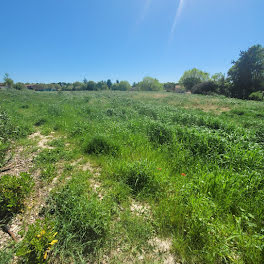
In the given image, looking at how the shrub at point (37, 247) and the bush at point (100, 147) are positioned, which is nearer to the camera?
the shrub at point (37, 247)

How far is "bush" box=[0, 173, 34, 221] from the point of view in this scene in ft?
7.55

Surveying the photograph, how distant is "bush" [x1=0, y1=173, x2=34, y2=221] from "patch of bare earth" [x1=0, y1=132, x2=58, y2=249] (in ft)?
0.47

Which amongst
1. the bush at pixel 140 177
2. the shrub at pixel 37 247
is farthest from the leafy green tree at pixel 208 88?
the shrub at pixel 37 247

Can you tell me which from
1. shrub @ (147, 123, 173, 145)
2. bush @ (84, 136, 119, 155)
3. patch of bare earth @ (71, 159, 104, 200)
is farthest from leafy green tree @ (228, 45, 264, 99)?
patch of bare earth @ (71, 159, 104, 200)

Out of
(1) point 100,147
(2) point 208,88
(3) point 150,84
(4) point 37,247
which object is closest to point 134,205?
(4) point 37,247

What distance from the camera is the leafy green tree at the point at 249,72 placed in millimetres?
29045

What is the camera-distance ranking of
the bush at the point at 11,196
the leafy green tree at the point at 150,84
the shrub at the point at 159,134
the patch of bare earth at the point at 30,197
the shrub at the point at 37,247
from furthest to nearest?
the leafy green tree at the point at 150,84 → the shrub at the point at 159,134 → the bush at the point at 11,196 → the patch of bare earth at the point at 30,197 → the shrub at the point at 37,247

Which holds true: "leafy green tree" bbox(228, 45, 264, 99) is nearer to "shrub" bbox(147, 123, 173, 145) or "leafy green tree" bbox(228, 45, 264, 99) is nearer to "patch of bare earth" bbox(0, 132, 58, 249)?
"shrub" bbox(147, 123, 173, 145)

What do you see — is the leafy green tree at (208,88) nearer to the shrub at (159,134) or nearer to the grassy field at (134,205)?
the shrub at (159,134)

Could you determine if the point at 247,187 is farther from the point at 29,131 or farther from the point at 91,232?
the point at 29,131

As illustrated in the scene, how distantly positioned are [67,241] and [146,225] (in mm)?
1263

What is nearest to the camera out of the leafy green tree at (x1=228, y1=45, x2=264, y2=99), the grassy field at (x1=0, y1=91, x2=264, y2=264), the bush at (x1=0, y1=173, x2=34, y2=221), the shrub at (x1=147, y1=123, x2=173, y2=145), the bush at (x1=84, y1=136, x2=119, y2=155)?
the grassy field at (x1=0, y1=91, x2=264, y2=264)

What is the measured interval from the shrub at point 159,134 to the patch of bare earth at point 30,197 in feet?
12.8

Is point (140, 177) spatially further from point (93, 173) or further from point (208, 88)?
point (208, 88)
